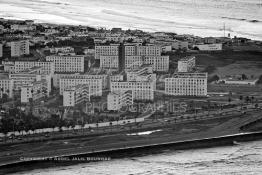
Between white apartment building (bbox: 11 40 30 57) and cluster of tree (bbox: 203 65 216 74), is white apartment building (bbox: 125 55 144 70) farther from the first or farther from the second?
white apartment building (bbox: 11 40 30 57)

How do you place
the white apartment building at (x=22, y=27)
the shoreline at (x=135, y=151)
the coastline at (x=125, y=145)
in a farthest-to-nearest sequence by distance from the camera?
the white apartment building at (x=22, y=27) < the coastline at (x=125, y=145) < the shoreline at (x=135, y=151)

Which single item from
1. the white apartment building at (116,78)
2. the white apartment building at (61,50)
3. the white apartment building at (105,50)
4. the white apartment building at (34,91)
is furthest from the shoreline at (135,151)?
the white apartment building at (61,50)

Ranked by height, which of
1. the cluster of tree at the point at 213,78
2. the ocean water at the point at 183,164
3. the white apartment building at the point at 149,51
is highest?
the white apartment building at the point at 149,51

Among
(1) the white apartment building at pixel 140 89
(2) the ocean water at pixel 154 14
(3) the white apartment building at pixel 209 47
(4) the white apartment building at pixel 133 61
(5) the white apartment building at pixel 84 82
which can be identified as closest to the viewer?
(1) the white apartment building at pixel 140 89

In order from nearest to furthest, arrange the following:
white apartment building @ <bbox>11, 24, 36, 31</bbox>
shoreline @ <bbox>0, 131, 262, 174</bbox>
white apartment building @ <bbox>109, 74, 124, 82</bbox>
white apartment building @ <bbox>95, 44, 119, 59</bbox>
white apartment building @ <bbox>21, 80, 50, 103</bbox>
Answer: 1. shoreline @ <bbox>0, 131, 262, 174</bbox>
2. white apartment building @ <bbox>21, 80, 50, 103</bbox>
3. white apartment building @ <bbox>109, 74, 124, 82</bbox>
4. white apartment building @ <bbox>95, 44, 119, 59</bbox>
5. white apartment building @ <bbox>11, 24, 36, 31</bbox>

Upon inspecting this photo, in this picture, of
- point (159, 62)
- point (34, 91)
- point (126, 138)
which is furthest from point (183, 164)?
point (159, 62)

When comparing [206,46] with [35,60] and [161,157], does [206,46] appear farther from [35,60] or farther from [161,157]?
[161,157]

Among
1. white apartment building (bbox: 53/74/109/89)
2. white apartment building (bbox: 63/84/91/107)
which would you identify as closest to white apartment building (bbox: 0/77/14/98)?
white apartment building (bbox: 53/74/109/89)

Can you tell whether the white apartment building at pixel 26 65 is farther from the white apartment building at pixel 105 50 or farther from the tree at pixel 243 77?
the tree at pixel 243 77
